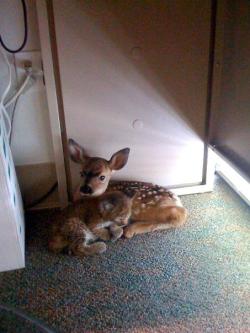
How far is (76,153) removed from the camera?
3.38 ft

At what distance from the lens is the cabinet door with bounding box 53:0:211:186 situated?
0.94 meters

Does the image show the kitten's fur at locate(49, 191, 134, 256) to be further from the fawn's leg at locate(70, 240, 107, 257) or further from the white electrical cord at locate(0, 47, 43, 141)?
the white electrical cord at locate(0, 47, 43, 141)

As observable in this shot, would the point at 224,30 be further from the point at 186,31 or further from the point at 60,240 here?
the point at 60,240

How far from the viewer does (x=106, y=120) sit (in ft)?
3.49

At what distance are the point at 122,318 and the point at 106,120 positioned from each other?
1.99ft

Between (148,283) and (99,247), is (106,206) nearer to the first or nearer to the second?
(99,247)

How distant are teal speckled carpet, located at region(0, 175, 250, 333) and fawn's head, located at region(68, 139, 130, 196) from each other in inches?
7.5

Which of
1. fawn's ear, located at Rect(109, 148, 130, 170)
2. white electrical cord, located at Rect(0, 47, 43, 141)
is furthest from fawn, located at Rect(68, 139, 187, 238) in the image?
white electrical cord, located at Rect(0, 47, 43, 141)

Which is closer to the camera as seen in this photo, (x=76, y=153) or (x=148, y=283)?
(x=148, y=283)

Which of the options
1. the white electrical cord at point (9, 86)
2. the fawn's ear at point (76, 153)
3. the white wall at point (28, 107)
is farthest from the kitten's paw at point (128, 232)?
the white electrical cord at point (9, 86)

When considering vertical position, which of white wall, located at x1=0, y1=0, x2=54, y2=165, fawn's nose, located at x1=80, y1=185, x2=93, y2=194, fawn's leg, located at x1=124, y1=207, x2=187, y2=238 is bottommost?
fawn's leg, located at x1=124, y1=207, x2=187, y2=238

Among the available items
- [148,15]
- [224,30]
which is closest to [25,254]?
[148,15]

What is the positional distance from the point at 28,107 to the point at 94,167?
0.31 metres

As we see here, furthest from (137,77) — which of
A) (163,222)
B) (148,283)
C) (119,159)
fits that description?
(148,283)
